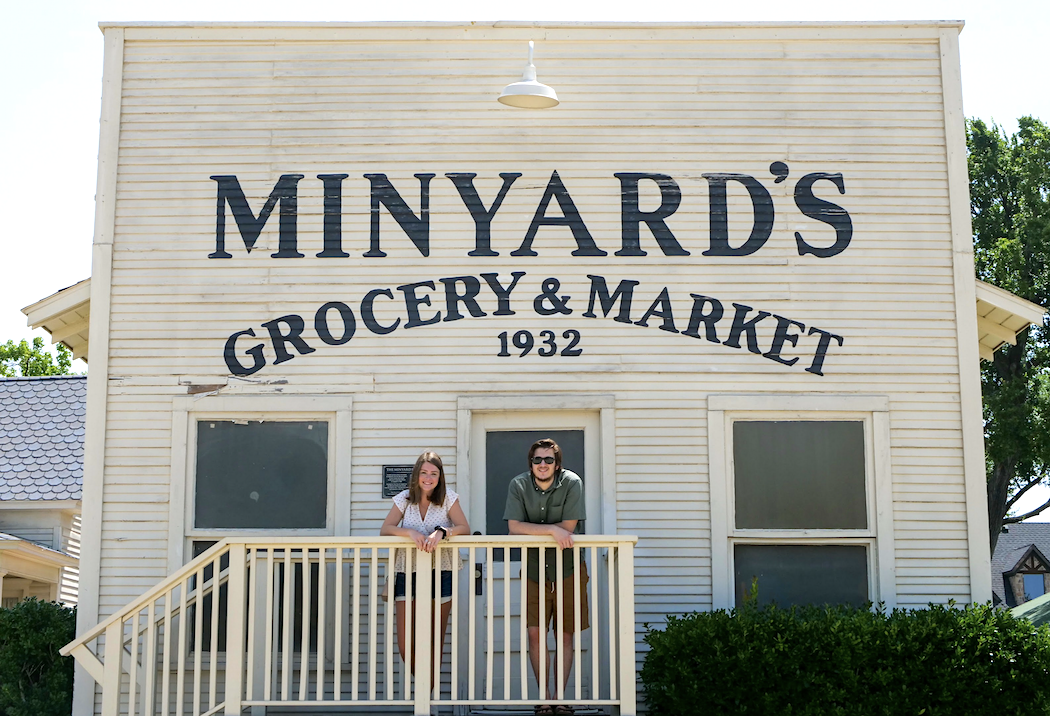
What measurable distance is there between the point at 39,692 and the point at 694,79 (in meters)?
6.53

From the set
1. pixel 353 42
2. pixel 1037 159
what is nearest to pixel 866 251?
pixel 353 42

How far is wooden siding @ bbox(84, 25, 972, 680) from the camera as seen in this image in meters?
8.31

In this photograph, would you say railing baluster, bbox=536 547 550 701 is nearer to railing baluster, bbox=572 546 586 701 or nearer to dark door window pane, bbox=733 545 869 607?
railing baluster, bbox=572 546 586 701

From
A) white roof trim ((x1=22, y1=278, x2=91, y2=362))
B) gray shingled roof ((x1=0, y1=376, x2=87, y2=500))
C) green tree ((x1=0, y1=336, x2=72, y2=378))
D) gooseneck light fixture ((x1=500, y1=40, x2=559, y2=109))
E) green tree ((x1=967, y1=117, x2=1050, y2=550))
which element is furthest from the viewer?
green tree ((x1=0, y1=336, x2=72, y2=378))

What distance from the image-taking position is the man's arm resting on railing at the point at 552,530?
270 inches

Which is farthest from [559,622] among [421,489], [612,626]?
[421,489]

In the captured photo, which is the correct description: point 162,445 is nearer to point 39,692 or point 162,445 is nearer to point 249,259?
point 249,259

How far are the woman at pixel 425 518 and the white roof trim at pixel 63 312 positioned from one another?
312 cm

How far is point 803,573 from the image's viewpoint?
826cm

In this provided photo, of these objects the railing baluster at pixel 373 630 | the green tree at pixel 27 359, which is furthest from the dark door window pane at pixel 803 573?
the green tree at pixel 27 359

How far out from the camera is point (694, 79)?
884cm

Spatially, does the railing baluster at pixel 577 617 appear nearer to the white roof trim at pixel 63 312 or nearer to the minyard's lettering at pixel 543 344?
the minyard's lettering at pixel 543 344

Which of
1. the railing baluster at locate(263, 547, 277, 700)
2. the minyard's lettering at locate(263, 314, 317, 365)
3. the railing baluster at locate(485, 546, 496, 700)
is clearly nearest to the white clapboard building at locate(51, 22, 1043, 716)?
the minyard's lettering at locate(263, 314, 317, 365)

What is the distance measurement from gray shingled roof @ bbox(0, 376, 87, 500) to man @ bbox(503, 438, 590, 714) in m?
12.5
